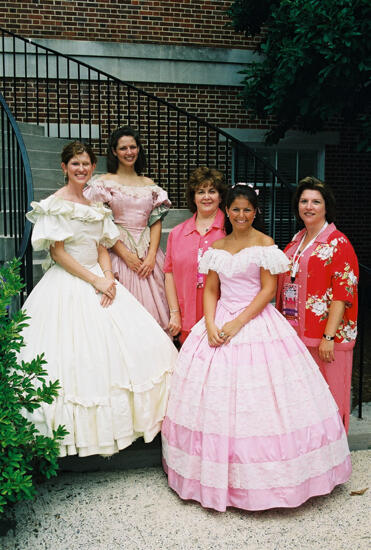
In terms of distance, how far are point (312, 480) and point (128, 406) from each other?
3.49ft

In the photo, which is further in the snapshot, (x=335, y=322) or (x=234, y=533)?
(x=335, y=322)

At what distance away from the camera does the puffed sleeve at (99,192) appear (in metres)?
3.76

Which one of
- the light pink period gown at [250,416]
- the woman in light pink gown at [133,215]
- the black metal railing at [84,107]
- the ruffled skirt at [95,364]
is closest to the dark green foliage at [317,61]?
the black metal railing at [84,107]

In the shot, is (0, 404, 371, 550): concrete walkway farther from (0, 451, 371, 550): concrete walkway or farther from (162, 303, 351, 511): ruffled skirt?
(162, 303, 351, 511): ruffled skirt

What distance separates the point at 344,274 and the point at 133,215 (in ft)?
4.99

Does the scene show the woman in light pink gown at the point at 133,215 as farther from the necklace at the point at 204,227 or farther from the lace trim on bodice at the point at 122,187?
the necklace at the point at 204,227

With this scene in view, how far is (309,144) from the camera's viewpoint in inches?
366

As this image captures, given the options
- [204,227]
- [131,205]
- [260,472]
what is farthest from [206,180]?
[260,472]

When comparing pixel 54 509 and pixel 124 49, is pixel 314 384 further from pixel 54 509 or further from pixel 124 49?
pixel 124 49

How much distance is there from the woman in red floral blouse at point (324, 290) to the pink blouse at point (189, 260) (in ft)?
1.76

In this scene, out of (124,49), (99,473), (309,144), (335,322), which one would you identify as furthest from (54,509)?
(309,144)

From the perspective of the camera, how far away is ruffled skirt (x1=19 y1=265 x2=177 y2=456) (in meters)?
2.96

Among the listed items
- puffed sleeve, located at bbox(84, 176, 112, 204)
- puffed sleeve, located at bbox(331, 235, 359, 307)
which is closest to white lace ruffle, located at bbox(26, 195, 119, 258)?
puffed sleeve, located at bbox(84, 176, 112, 204)

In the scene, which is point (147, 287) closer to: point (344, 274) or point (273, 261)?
point (273, 261)
